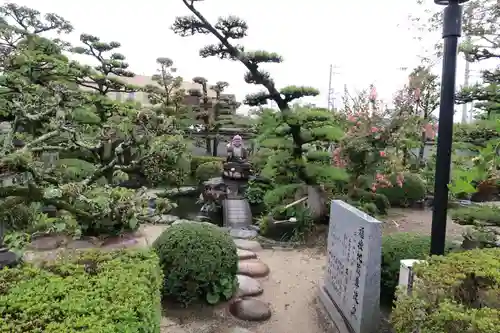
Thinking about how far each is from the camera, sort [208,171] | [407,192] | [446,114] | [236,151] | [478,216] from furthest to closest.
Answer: [208,171] → [236,151] → [407,192] → [478,216] → [446,114]

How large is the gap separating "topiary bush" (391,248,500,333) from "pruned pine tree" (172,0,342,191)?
4311 mm

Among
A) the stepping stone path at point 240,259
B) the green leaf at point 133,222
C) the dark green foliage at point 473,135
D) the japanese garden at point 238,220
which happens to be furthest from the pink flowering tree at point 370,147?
the green leaf at point 133,222

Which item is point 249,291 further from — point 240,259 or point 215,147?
point 215,147

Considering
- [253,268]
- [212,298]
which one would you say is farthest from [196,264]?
[253,268]

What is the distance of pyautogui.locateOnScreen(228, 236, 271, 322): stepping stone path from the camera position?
3781 mm

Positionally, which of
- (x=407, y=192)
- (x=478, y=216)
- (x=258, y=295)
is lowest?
(x=258, y=295)

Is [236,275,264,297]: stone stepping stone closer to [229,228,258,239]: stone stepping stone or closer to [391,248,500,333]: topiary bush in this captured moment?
[229,228,258,239]: stone stepping stone

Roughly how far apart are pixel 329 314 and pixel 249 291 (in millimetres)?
990

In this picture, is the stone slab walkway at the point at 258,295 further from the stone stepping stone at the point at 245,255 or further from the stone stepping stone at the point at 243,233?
the stone stepping stone at the point at 243,233

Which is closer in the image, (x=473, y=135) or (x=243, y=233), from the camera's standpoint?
(x=243, y=233)

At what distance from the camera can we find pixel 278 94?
647 cm

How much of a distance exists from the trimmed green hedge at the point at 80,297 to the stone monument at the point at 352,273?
5.94 feet

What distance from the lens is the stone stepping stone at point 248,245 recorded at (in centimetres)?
587

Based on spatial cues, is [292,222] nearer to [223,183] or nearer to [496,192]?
[223,183]
